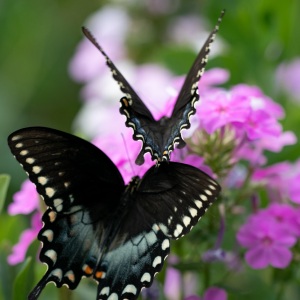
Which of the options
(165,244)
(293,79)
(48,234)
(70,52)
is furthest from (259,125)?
(70,52)

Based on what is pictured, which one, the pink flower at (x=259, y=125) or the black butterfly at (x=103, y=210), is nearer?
the black butterfly at (x=103, y=210)

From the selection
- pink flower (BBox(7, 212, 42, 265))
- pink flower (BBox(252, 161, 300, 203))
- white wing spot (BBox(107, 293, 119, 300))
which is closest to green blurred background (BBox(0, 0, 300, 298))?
pink flower (BBox(7, 212, 42, 265))

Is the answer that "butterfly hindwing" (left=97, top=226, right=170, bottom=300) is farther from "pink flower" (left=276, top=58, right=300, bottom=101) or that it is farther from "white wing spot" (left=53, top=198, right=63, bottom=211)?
"pink flower" (left=276, top=58, right=300, bottom=101)

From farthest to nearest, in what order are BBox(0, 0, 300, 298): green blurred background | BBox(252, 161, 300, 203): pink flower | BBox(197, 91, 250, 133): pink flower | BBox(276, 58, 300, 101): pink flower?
1. BBox(276, 58, 300, 101): pink flower
2. BBox(0, 0, 300, 298): green blurred background
3. BBox(252, 161, 300, 203): pink flower
4. BBox(197, 91, 250, 133): pink flower

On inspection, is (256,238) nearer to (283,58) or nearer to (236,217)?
(236,217)

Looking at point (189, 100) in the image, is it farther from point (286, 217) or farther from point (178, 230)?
point (286, 217)

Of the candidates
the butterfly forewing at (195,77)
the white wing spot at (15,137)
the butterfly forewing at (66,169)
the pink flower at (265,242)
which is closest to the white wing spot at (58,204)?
the butterfly forewing at (66,169)

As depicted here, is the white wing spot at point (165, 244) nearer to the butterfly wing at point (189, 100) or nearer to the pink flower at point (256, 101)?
the butterfly wing at point (189, 100)
